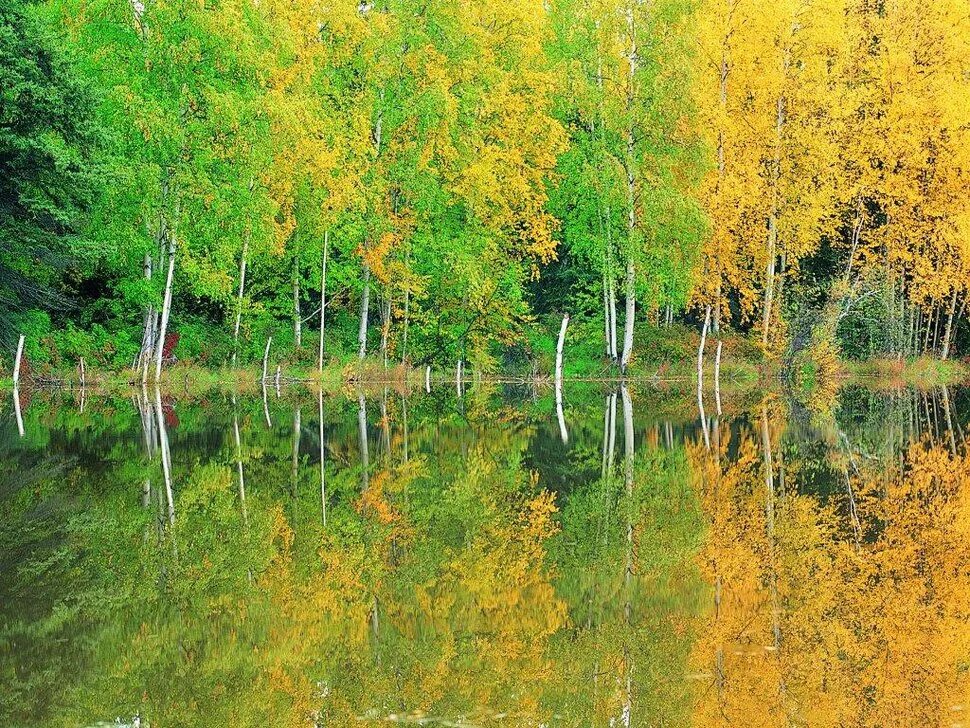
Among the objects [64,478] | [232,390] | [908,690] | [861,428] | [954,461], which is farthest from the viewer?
[232,390]

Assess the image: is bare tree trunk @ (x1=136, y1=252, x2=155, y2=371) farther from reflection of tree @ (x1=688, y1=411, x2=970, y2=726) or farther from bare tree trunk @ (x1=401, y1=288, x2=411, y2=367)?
reflection of tree @ (x1=688, y1=411, x2=970, y2=726)

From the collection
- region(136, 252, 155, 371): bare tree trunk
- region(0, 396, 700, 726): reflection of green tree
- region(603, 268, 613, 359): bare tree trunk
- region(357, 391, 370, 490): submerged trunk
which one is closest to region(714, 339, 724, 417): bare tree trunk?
region(603, 268, 613, 359): bare tree trunk

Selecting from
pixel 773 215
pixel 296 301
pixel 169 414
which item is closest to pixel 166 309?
pixel 296 301

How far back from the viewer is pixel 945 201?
46188mm

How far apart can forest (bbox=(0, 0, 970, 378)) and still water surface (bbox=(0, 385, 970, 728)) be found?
2018 cm

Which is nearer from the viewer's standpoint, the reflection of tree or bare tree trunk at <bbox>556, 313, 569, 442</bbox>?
the reflection of tree

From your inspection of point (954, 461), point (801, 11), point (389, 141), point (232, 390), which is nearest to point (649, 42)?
point (801, 11)

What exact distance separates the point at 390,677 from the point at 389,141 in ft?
125

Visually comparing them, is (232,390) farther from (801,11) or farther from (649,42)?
(801,11)

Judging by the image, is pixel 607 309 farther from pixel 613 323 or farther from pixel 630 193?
pixel 630 193

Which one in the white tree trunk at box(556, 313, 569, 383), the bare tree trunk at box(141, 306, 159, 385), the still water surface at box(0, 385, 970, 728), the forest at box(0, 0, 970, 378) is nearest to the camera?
the still water surface at box(0, 385, 970, 728)

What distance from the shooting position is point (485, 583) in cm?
1109

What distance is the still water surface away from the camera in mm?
7805

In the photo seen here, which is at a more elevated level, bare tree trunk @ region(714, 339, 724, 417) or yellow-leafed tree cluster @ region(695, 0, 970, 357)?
yellow-leafed tree cluster @ region(695, 0, 970, 357)
